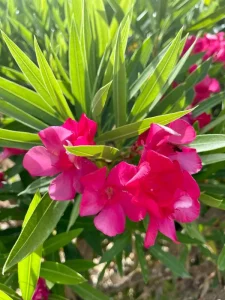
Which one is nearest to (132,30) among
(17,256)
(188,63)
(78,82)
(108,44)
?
(188,63)

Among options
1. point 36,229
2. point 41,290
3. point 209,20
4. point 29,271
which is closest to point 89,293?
point 41,290

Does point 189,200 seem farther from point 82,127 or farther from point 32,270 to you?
point 32,270

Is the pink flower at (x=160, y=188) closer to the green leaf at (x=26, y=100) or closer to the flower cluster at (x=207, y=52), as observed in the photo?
the green leaf at (x=26, y=100)

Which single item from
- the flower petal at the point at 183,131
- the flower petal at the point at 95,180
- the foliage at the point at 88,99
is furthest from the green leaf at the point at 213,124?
the flower petal at the point at 95,180

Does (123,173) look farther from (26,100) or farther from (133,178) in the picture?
(26,100)

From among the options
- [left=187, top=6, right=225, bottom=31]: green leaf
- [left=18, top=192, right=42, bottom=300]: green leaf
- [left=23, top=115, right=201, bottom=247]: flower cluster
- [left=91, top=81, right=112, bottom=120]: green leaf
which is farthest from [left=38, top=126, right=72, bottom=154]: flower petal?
[left=187, top=6, right=225, bottom=31]: green leaf
